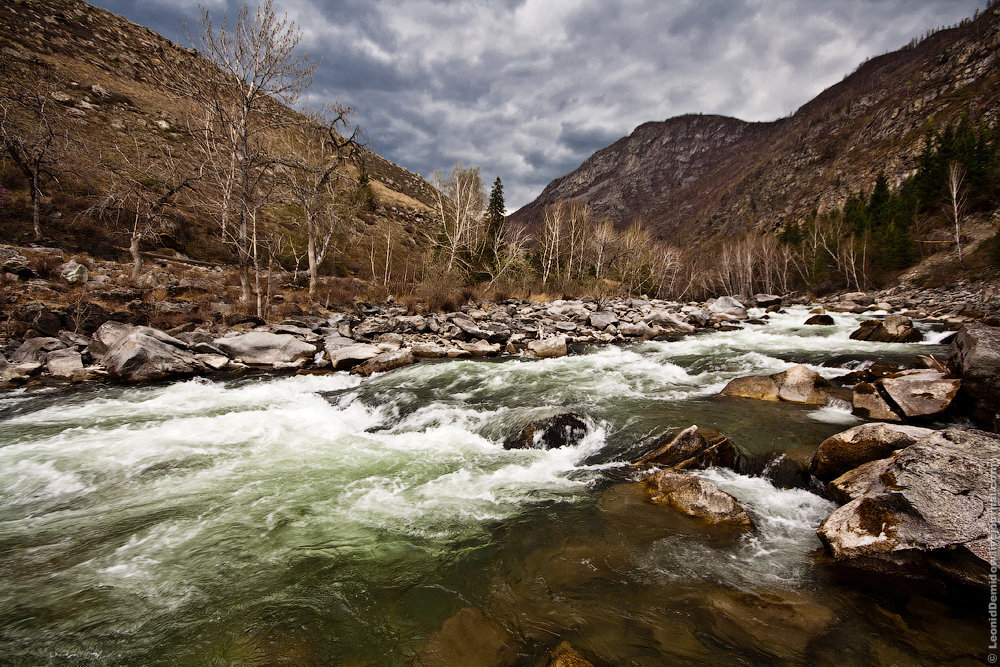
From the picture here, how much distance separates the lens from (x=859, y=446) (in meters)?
4.10

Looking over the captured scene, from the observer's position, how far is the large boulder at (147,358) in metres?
8.55

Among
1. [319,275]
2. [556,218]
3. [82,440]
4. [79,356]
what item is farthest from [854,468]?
[556,218]

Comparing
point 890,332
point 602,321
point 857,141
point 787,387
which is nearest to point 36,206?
point 602,321

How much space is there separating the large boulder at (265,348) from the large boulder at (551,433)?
800 cm

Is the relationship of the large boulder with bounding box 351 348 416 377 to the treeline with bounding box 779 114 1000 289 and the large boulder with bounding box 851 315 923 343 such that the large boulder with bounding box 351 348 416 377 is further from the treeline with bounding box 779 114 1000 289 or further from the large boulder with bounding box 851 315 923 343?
the treeline with bounding box 779 114 1000 289

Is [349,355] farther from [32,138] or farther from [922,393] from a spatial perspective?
[32,138]

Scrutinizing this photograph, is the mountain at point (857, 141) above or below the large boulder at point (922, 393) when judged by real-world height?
above

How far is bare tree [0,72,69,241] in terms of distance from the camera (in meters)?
16.8

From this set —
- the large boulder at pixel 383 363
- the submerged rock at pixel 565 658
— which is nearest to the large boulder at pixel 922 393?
the submerged rock at pixel 565 658

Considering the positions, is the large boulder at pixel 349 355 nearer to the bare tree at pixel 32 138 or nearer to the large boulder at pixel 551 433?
the large boulder at pixel 551 433

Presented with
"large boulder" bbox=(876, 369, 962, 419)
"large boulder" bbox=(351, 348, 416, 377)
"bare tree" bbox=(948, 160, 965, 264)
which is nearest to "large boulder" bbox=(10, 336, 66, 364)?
"large boulder" bbox=(351, 348, 416, 377)

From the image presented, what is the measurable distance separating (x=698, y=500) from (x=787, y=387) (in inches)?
188

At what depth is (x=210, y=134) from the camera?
15141mm

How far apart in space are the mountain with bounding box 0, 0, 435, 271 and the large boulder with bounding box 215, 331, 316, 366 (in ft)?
32.0
